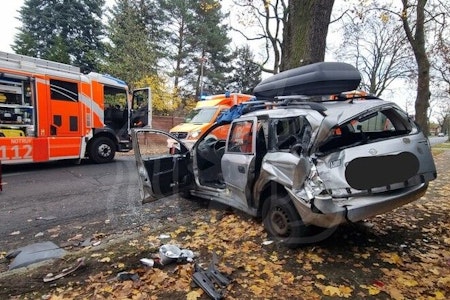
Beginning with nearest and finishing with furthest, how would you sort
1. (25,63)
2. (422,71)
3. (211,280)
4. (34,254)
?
(211,280) < (34,254) < (25,63) < (422,71)

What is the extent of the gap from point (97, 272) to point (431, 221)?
15.9 feet

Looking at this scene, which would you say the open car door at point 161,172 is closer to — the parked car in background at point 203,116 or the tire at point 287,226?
the tire at point 287,226

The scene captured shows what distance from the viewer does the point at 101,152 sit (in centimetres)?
1123

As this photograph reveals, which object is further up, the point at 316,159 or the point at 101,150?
the point at 316,159

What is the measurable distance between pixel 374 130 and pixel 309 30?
124 inches

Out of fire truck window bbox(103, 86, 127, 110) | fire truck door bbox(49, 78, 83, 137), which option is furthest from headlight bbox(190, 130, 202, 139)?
fire truck door bbox(49, 78, 83, 137)

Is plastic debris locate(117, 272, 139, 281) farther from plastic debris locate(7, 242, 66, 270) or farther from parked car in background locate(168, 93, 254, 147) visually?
parked car in background locate(168, 93, 254, 147)

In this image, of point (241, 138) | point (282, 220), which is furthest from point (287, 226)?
point (241, 138)

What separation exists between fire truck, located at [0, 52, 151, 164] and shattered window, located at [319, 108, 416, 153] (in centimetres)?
854


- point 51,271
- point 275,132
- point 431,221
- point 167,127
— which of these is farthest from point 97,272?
point 167,127

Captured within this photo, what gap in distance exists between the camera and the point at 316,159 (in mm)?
3553

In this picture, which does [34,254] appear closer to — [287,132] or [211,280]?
[211,280]

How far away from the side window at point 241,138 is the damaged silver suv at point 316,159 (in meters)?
0.02

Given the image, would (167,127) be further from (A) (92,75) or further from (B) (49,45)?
(B) (49,45)
